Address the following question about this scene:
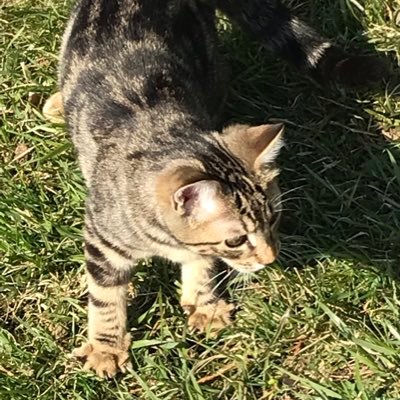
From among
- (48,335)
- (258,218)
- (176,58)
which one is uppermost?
(176,58)

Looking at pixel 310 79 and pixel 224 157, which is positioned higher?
pixel 224 157

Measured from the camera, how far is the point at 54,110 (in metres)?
3.92

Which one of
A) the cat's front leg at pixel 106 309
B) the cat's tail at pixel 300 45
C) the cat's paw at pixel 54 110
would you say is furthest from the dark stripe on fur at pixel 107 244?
the cat's tail at pixel 300 45

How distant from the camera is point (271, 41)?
3715 mm

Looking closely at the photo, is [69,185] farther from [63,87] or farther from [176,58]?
[176,58]

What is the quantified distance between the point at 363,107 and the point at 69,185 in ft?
4.06

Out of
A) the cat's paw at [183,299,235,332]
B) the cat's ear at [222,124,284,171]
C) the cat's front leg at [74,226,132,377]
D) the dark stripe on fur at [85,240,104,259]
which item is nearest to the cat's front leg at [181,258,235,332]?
the cat's paw at [183,299,235,332]

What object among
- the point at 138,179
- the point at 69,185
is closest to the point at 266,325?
the point at 138,179

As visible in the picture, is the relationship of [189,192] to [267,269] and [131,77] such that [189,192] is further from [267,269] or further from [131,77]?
[267,269]

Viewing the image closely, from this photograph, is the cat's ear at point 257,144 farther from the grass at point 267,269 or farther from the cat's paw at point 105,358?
the cat's paw at point 105,358

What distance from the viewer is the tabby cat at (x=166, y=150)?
2844mm

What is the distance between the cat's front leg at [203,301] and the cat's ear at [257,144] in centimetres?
57

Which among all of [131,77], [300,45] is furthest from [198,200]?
[300,45]

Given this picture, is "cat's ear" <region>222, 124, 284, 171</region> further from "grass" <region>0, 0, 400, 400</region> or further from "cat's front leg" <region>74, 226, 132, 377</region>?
"grass" <region>0, 0, 400, 400</region>
